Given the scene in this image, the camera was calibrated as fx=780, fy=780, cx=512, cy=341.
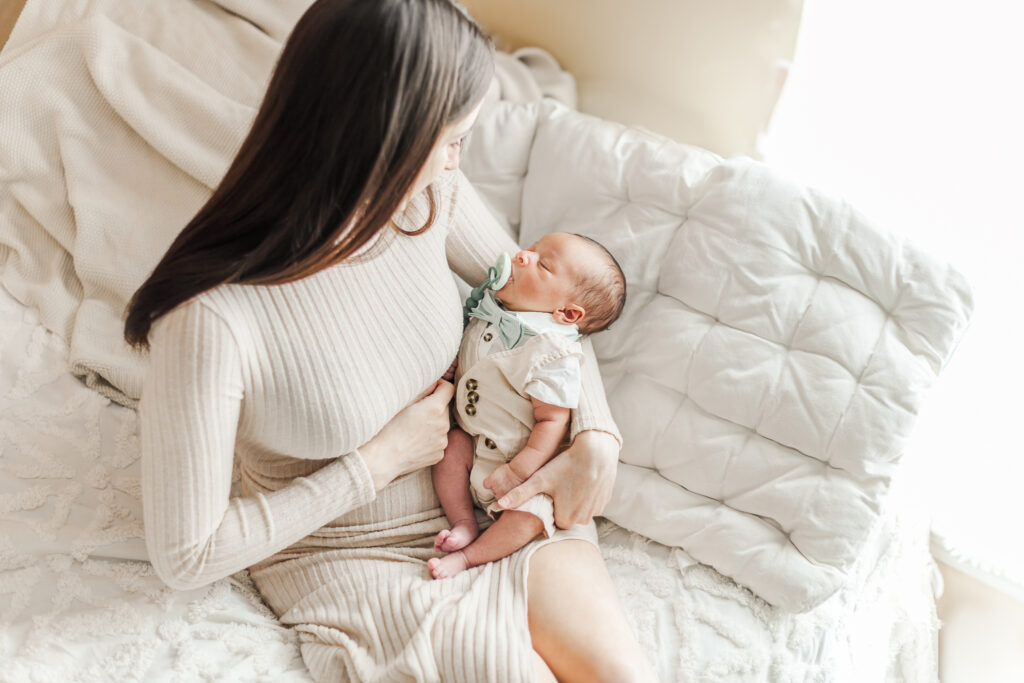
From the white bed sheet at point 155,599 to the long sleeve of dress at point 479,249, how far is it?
313 millimetres

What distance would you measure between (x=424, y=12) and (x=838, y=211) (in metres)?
0.92

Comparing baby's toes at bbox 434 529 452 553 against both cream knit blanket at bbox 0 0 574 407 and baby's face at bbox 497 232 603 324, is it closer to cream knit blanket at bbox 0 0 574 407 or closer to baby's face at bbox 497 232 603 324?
baby's face at bbox 497 232 603 324

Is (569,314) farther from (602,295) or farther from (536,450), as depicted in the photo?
(536,450)

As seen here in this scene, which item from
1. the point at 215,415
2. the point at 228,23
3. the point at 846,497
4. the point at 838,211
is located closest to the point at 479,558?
the point at 215,415

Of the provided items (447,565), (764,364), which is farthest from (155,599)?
(764,364)

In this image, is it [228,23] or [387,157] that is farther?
[228,23]

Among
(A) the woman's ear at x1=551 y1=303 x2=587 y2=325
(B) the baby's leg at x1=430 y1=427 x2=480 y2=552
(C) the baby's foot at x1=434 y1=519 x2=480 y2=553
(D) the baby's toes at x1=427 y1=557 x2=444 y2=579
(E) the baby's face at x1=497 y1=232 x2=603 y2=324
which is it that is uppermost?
(E) the baby's face at x1=497 y1=232 x2=603 y2=324

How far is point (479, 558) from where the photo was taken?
1.29 meters

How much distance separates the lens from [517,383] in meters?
1.32

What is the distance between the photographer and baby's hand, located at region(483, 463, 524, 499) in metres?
1.31

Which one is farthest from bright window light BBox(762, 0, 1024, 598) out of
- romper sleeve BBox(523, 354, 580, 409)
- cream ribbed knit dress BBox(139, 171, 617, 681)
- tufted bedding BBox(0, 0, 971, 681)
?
cream ribbed knit dress BBox(139, 171, 617, 681)

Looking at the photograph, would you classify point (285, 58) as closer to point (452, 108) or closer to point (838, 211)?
point (452, 108)

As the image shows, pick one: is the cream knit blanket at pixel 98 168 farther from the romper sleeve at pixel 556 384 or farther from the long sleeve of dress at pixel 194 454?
the romper sleeve at pixel 556 384

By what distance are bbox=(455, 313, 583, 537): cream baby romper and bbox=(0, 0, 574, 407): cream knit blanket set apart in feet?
2.22
